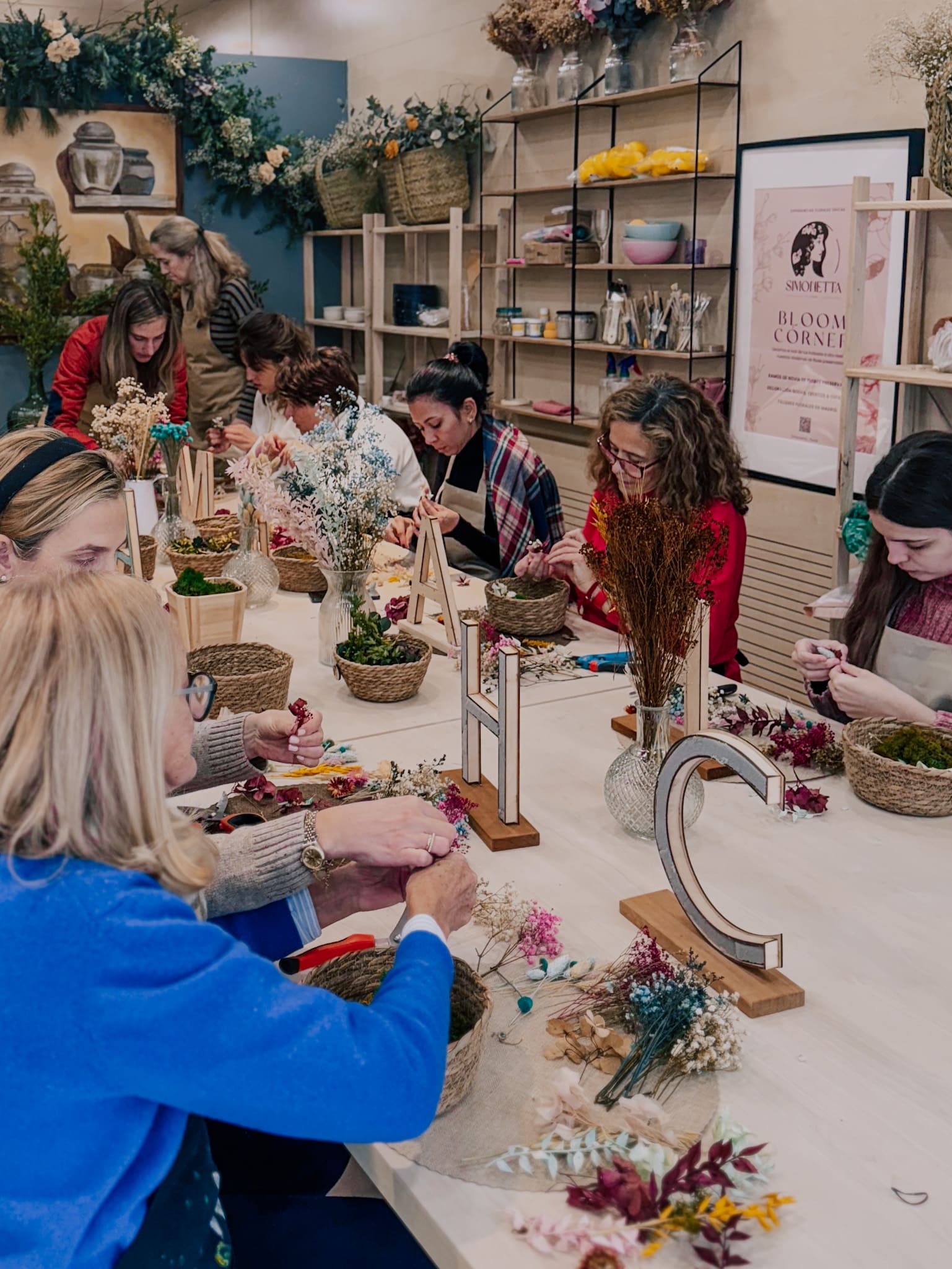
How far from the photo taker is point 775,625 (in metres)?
4.35

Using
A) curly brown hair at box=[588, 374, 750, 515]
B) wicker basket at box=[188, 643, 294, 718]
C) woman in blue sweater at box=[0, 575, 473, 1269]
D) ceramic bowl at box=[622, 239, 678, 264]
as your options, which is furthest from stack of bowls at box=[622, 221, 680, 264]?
woman in blue sweater at box=[0, 575, 473, 1269]

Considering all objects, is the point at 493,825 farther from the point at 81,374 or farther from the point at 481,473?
the point at 81,374

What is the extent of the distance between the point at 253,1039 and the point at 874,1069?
681 millimetres

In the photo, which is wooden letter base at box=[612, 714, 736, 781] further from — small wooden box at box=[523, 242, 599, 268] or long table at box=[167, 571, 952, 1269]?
small wooden box at box=[523, 242, 599, 268]

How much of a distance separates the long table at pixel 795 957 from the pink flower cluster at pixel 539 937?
0.04 meters

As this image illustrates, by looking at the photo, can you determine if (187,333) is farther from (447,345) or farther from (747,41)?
(747,41)

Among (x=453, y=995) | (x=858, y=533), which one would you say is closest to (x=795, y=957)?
(x=453, y=995)

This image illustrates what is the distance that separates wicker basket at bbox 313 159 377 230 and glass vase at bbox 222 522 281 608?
11.6 ft

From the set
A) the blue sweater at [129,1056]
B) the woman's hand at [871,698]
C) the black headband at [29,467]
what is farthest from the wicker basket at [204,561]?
the blue sweater at [129,1056]

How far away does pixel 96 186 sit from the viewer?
6152 mm

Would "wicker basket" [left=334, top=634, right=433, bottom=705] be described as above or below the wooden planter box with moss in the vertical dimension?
below

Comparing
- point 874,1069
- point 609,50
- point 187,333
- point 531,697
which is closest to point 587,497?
point 609,50

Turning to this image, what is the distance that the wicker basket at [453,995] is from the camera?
1.24 metres

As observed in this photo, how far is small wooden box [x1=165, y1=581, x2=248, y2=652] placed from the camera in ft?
8.68
